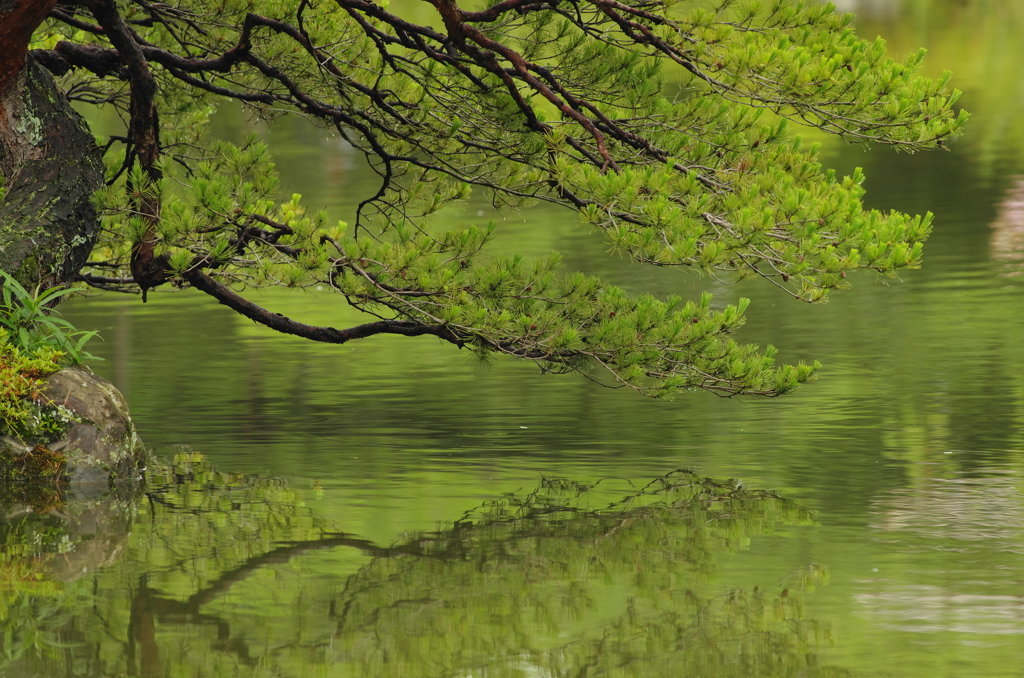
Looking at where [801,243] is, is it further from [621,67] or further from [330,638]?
[330,638]

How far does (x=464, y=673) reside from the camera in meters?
4.71

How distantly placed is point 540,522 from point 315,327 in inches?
84.5

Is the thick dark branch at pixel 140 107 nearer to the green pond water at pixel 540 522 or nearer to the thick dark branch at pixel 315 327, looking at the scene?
the thick dark branch at pixel 315 327

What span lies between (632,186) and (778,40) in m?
1.02

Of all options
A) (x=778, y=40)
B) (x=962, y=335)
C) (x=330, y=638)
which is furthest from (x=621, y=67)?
(x=962, y=335)

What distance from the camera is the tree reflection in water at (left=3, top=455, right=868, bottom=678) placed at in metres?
4.86

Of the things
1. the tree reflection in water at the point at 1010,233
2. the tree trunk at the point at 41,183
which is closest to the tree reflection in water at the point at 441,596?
the tree trunk at the point at 41,183

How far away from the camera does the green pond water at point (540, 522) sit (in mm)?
4977

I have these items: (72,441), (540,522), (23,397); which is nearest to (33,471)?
(72,441)

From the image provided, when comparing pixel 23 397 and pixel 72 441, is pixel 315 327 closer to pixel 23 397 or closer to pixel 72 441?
pixel 72 441

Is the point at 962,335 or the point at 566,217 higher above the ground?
the point at 566,217

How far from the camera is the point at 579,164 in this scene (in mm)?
7453

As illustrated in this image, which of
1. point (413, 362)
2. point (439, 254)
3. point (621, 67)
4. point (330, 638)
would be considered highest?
point (621, 67)

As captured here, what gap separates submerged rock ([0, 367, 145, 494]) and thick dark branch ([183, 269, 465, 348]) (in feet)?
3.12
